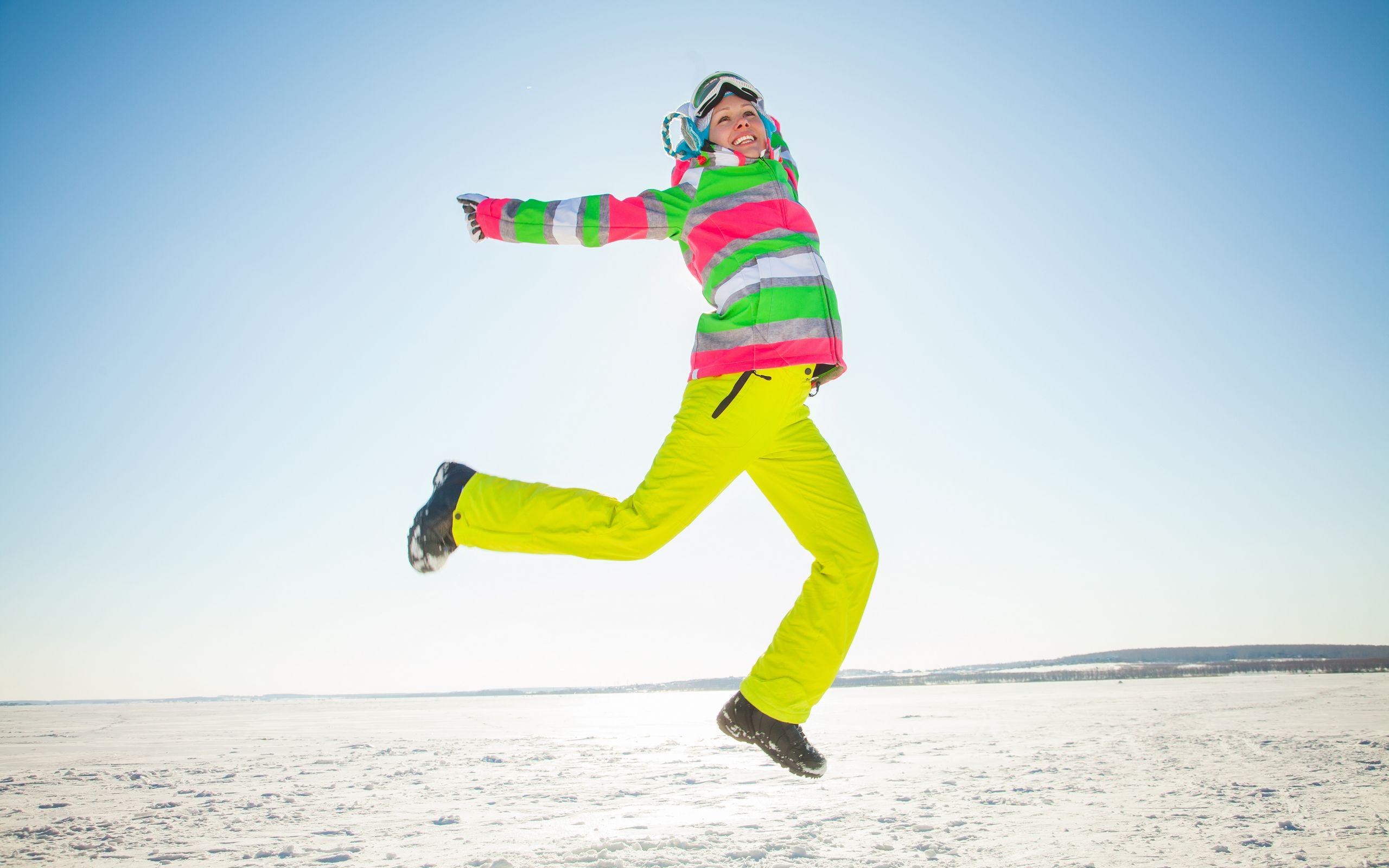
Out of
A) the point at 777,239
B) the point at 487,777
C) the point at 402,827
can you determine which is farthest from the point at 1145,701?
the point at 777,239

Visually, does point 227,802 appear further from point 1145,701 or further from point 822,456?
point 1145,701

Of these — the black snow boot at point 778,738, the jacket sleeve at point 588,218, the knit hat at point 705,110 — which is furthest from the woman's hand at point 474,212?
the black snow boot at point 778,738

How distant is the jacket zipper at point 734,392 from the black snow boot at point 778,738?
0.79 meters

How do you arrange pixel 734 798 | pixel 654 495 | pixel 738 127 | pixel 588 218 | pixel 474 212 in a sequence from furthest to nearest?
pixel 734 798 → pixel 738 127 → pixel 474 212 → pixel 588 218 → pixel 654 495

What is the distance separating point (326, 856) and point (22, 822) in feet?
7.88

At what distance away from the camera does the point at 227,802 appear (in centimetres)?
457

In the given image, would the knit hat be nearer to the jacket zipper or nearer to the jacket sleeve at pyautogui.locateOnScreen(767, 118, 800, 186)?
the jacket sleeve at pyautogui.locateOnScreen(767, 118, 800, 186)

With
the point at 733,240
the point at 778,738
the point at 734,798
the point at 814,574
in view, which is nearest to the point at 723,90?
the point at 733,240

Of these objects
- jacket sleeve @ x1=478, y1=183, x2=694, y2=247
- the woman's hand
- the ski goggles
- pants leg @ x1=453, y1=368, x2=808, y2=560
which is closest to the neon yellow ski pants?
pants leg @ x1=453, y1=368, x2=808, y2=560

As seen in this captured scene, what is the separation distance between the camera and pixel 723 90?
200cm

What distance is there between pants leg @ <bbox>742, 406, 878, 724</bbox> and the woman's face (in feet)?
2.42

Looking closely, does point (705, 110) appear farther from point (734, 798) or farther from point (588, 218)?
point (734, 798)

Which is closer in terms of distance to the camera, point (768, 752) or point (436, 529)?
point (436, 529)

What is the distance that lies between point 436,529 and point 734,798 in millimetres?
3512
